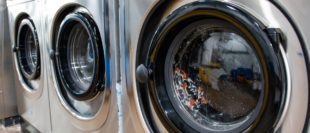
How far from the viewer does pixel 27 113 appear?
2.20 meters

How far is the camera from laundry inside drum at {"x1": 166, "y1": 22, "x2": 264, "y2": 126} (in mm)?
710

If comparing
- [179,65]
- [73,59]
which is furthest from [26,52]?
[179,65]

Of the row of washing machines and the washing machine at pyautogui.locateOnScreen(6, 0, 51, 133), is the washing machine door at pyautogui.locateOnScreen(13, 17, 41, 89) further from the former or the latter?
the row of washing machines

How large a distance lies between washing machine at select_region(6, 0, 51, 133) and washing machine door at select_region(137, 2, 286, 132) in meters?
1.02

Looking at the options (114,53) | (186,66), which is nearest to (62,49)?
(114,53)

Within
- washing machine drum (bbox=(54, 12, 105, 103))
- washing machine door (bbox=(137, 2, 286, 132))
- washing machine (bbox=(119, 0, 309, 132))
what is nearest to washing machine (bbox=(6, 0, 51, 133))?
washing machine drum (bbox=(54, 12, 105, 103))

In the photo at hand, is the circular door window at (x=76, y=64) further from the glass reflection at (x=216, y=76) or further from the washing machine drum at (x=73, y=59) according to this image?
the glass reflection at (x=216, y=76)

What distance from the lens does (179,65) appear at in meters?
0.92

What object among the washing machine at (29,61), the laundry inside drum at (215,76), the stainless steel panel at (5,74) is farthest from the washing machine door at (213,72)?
the stainless steel panel at (5,74)

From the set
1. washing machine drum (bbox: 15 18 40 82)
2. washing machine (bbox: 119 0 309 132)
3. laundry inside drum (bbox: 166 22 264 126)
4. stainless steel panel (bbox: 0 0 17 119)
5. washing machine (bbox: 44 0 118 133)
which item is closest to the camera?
washing machine (bbox: 119 0 309 132)

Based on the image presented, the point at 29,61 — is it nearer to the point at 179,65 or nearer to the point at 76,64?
the point at 76,64

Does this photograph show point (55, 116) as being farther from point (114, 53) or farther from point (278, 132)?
point (278, 132)

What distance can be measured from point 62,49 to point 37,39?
366 mm

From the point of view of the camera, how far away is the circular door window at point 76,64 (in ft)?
4.25
